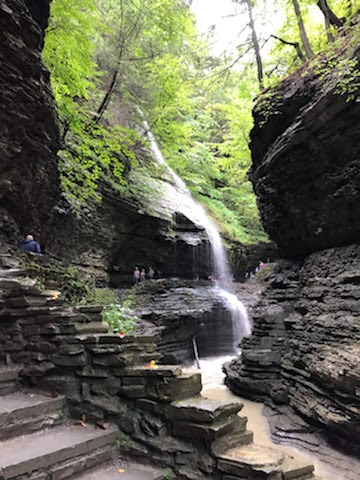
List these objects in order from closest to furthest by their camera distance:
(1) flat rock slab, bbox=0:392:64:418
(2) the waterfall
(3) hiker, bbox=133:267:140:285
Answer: (1) flat rock slab, bbox=0:392:64:418 → (3) hiker, bbox=133:267:140:285 → (2) the waterfall

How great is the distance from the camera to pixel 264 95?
10.8m

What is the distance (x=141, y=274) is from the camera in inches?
641

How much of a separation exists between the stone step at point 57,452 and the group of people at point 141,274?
11801 millimetres

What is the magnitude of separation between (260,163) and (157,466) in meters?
10.8

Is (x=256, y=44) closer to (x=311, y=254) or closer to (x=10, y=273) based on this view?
(x=311, y=254)

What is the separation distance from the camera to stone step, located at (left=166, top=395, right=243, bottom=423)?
10.4 ft

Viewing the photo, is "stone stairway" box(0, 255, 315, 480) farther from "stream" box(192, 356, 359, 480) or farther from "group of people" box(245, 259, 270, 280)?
"group of people" box(245, 259, 270, 280)

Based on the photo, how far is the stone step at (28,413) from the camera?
3.27m

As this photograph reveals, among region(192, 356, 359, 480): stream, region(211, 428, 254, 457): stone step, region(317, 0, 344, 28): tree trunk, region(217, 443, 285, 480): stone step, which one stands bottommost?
region(192, 356, 359, 480): stream

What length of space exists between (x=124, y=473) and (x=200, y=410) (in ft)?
3.08

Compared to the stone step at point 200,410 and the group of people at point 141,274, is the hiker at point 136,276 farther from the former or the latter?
the stone step at point 200,410

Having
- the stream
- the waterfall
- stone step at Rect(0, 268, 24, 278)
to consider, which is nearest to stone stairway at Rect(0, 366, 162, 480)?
the stream

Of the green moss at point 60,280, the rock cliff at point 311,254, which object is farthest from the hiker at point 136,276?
the green moss at point 60,280

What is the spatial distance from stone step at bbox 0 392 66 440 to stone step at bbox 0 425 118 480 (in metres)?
0.08
